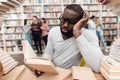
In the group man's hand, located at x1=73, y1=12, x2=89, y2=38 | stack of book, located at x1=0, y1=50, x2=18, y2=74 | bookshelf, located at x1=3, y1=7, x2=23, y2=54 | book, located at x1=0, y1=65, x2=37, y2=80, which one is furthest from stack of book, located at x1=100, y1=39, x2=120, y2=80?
bookshelf, located at x1=3, y1=7, x2=23, y2=54

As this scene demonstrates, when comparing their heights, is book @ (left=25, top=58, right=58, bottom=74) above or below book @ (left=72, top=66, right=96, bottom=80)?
above

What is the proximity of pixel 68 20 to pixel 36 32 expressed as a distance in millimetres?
7645

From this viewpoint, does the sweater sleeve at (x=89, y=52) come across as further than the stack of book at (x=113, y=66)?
Yes

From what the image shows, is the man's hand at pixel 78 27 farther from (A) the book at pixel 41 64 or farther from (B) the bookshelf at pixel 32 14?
(B) the bookshelf at pixel 32 14

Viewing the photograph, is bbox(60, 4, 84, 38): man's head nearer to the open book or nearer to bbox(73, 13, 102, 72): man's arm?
bbox(73, 13, 102, 72): man's arm

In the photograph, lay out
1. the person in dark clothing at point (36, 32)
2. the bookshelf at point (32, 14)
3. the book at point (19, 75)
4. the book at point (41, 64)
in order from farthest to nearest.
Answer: the bookshelf at point (32, 14), the person in dark clothing at point (36, 32), the book at point (19, 75), the book at point (41, 64)

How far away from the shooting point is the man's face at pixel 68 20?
1.37m

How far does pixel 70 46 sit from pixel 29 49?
38 cm

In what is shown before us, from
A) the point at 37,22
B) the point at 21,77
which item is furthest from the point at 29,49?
the point at 37,22

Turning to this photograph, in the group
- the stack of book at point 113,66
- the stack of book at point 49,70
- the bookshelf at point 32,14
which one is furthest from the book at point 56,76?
the bookshelf at point 32,14

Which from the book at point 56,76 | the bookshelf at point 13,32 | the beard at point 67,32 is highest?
the beard at point 67,32

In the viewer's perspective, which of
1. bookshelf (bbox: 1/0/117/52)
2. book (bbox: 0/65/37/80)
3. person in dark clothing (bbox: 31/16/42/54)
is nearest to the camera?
book (bbox: 0/65/37/80)

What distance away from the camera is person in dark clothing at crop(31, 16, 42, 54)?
8797 mm

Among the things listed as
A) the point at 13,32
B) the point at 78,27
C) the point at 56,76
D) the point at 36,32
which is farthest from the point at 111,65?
the point at 13,32
